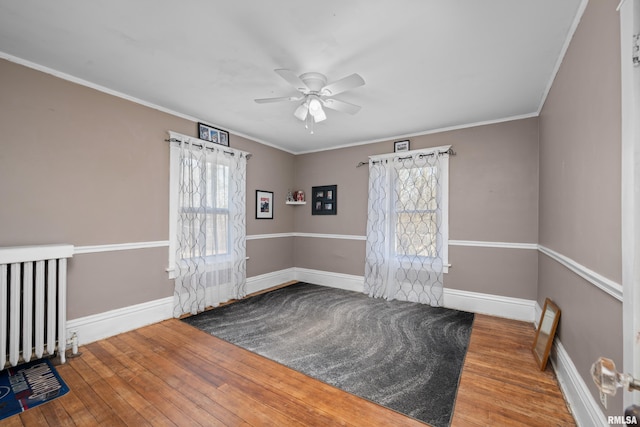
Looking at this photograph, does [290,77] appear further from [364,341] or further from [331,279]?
[331,279]

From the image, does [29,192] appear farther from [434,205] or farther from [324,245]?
[434,205]

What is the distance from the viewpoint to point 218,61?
2252 mm

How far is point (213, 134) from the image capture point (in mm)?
3748

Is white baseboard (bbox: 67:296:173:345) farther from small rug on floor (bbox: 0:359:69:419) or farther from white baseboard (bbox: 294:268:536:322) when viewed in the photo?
white baseboard (bbox: 294:268:536:322)

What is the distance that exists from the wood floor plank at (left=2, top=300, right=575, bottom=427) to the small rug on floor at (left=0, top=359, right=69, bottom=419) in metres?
0.07

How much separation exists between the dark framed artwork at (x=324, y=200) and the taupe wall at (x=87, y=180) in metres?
2.27

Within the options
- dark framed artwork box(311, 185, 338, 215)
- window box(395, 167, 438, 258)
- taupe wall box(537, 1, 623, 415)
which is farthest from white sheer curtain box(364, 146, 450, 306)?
taupe wall box(537, 1, 623, 415)

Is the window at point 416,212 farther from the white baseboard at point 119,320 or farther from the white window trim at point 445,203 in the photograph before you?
the white baseboard at point 119,320

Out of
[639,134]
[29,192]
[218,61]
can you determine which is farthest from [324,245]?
[639,134]

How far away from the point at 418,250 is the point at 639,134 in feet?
10.2

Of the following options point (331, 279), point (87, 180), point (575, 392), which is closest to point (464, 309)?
point (575, 392)

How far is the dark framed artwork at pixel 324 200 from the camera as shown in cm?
477

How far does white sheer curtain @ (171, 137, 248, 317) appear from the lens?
3.33 meters

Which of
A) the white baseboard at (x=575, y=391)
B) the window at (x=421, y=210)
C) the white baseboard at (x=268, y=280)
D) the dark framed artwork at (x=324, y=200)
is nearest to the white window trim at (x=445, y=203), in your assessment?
the window at (x=421, y=210)
